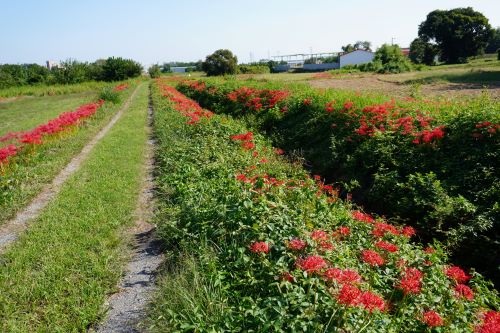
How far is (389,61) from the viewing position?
47.8 meters

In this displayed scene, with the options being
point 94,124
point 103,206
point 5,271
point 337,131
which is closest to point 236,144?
point 337,131

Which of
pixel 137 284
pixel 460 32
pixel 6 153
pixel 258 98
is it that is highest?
pixel 460 32

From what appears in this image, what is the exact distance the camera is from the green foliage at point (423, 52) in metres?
57.6

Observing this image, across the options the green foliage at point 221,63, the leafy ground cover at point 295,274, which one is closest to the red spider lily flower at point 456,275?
the leafy ground cover at point 295,274

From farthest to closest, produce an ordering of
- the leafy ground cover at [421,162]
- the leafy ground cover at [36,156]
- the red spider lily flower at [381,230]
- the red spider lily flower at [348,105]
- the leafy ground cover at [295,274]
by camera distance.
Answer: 1. the red spider lily flower at [348,105]
2. the leafy ground cover at [36,156]
3. the leafy ground cover at [421,162]
4. the red spider lily flower at [381,230]
5. the leafy ground cover at [295,274]

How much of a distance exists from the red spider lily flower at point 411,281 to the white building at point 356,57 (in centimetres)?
7283

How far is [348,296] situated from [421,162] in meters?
5.37

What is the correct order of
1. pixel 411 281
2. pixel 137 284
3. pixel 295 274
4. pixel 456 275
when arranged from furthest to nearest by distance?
pixel 137 284, pixel 456 275, pixel 411 281, pixel 295 274

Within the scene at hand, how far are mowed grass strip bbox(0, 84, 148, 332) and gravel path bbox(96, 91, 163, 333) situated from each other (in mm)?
137

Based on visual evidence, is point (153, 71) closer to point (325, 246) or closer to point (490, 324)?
point (325, 246)

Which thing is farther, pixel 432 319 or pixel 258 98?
pixel 258 98

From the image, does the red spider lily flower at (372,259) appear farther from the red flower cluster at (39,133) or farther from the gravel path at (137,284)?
the red flower cluster at (39,133)

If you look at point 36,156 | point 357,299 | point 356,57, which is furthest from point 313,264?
point 356,57

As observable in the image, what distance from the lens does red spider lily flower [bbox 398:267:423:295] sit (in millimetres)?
3275
